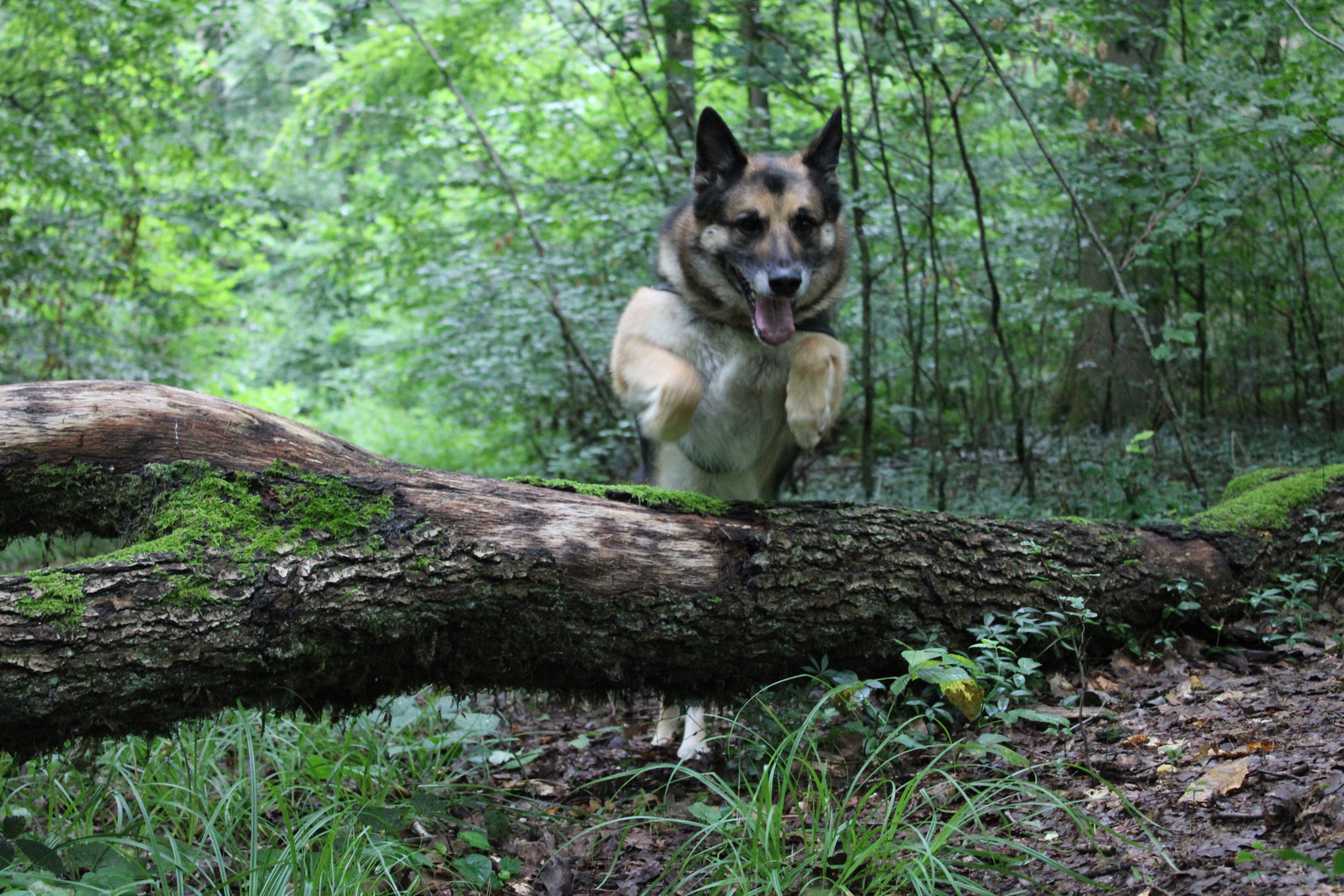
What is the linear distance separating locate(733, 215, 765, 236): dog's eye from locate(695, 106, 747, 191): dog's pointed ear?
0.86 feet

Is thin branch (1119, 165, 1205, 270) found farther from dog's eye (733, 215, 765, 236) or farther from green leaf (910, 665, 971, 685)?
green leaf (910, 665, 971, 685)

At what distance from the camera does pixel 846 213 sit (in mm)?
6391

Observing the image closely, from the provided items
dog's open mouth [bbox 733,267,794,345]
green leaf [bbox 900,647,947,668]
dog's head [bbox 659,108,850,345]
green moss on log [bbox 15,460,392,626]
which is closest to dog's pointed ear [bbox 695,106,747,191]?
dog's head [bbox 659,108,850,345]

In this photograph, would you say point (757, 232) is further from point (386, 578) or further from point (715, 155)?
point (386, 578)

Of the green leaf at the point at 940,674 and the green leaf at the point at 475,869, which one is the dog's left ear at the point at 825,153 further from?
the green leaf at the point at 475,869

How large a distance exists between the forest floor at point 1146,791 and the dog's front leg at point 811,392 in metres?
1.25

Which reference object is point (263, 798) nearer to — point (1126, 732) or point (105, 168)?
A: point (1126, 732)

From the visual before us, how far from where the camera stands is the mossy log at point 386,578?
2.13m

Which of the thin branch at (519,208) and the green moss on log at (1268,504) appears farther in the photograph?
the thin branch at (519,208)

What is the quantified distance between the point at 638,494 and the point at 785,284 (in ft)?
3.55

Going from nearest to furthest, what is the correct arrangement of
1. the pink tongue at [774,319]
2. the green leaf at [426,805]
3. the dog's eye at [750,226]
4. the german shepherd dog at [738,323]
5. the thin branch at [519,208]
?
the green leaf at [426,805] → the german shepherd dog at [738,323] → the pink tongue at [774,319] → the dog's eye at [750,226] → the thin branch at [519,208]

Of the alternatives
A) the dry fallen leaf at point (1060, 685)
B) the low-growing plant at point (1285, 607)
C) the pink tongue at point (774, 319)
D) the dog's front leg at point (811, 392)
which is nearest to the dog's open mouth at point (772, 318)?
the pink tongue at point (774, 319)

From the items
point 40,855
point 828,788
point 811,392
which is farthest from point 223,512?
point 811,392

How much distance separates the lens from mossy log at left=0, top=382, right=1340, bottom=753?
2.13 m
